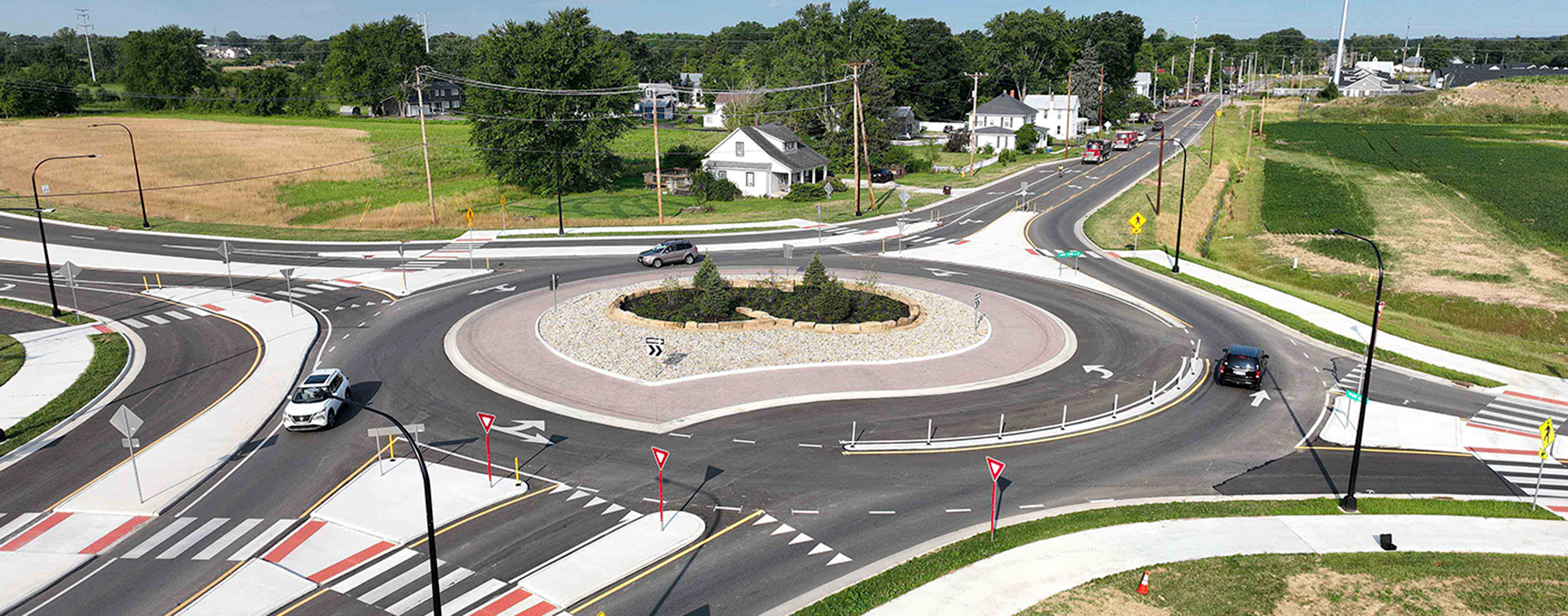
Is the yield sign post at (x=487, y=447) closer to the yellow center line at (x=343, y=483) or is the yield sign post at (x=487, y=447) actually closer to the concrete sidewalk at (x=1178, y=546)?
the yellow center line at (x=343, y=483)

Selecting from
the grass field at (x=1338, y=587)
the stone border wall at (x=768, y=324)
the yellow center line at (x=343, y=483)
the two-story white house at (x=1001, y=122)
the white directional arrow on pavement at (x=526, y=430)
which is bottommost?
the grass field at (x=1338, y=587)

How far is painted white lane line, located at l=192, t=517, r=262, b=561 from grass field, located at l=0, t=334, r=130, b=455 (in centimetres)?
1002

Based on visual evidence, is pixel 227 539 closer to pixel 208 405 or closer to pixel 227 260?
pixel 208 405

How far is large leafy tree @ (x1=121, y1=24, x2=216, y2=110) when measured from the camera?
530ft

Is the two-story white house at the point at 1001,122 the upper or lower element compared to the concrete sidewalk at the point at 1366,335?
upper

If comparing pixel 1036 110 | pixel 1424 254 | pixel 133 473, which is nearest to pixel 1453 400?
pixel 1424 254

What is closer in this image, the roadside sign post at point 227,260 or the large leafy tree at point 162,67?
the roadside sign post at point 227,260

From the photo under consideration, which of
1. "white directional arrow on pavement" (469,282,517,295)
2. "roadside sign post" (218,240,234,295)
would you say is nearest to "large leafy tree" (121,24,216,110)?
"roadside sign post" (218,240,234,295)

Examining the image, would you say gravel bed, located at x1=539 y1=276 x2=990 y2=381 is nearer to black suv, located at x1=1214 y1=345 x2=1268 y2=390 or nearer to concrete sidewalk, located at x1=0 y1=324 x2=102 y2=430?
black suv, located at x1=1214 y1=345 x2=1268 y2=390

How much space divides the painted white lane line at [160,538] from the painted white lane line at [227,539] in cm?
121

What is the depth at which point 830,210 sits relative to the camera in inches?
2751

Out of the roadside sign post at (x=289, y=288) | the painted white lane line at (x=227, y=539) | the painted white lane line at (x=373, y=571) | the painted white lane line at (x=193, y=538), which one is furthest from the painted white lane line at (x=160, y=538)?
the roadside sign post at (x=289, y=288)

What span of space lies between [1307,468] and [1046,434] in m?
7.04

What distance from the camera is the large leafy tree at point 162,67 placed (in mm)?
161500
